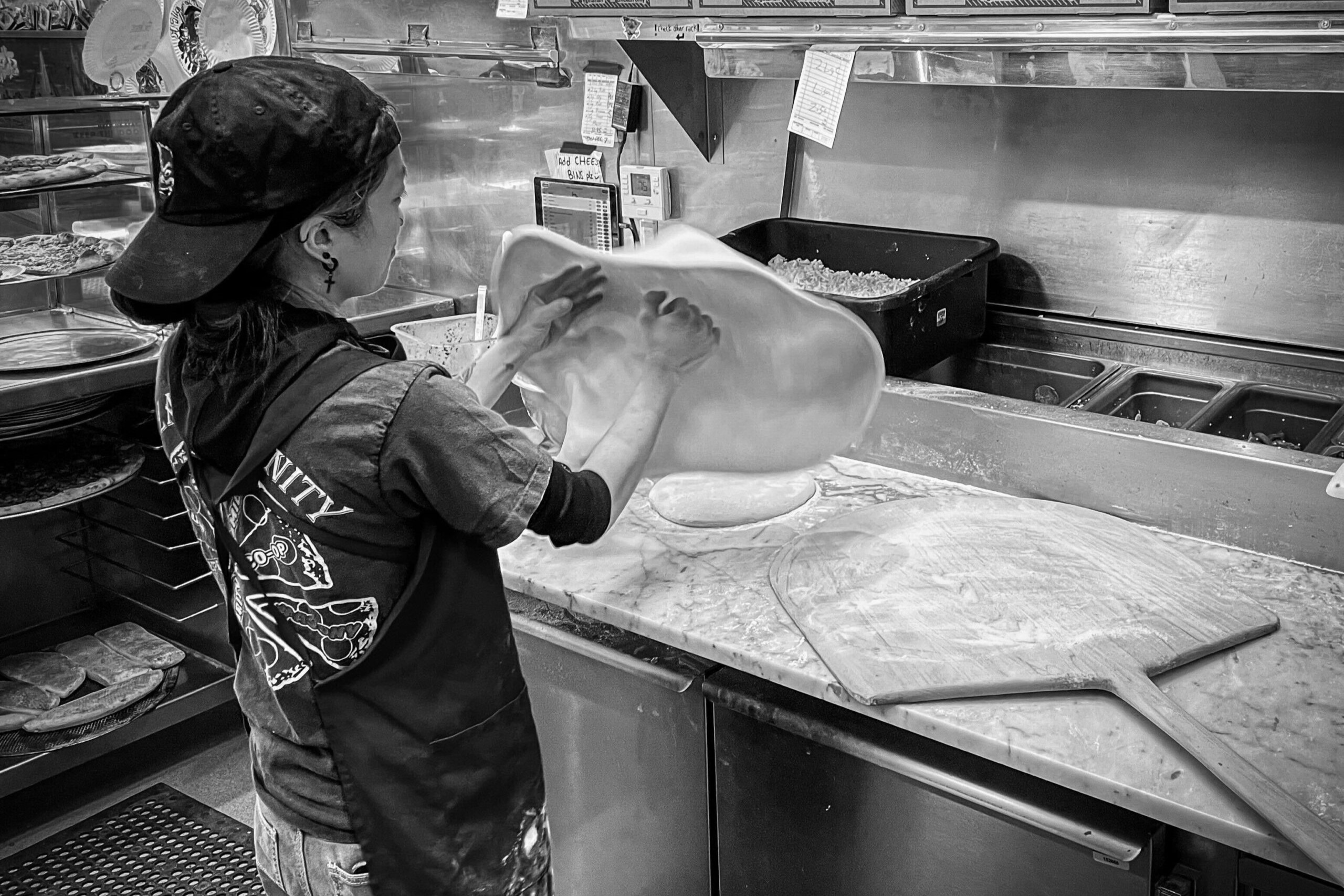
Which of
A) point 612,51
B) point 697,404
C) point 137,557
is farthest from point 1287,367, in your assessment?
point 137,557

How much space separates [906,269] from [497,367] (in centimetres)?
112

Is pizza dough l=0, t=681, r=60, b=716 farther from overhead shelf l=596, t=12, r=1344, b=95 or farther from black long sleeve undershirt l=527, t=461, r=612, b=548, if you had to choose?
black long sleeve undershirt l=527, t=461, r=612, b=548

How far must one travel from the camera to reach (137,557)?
3316 millimetres

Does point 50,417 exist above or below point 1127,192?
below

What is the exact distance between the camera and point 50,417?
2.76 meters

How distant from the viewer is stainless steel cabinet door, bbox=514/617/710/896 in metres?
1.70

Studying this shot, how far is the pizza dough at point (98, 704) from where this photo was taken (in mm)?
2756

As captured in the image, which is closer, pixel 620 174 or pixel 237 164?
pixel 237 164

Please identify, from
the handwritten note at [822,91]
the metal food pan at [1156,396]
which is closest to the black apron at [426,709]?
the handwritten note at [822,91]

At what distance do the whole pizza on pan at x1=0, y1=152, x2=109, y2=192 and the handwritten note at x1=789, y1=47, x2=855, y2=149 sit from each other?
6.13 ft

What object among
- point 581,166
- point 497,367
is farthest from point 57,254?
point 497,367

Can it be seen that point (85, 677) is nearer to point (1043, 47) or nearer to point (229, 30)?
point (229, 30)

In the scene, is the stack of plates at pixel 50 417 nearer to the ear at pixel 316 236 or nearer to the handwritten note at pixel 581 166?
the handwritten note at pixel 581 166

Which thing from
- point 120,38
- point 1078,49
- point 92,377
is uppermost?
point 120,38
